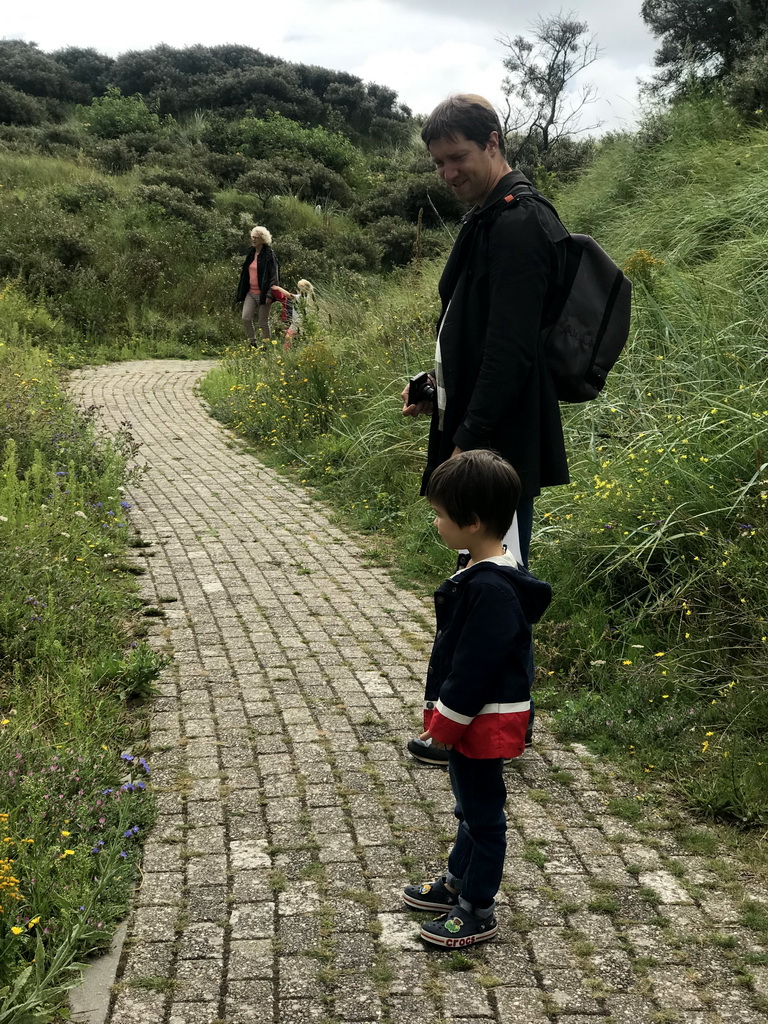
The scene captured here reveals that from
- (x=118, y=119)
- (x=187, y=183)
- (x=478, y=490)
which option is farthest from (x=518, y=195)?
(x=118, y=119)

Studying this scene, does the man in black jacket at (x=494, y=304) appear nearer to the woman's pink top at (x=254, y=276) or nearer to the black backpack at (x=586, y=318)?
the black backpack at (x=586, y=318)

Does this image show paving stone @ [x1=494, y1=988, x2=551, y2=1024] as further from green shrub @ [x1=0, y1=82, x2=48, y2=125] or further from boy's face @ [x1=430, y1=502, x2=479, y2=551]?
green shrub @ [x1=0, y1=82, x2=48, y2=125]

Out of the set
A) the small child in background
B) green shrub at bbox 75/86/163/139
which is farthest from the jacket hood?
green shrub at bbox 75/86/163/139

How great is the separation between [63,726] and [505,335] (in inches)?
86.0

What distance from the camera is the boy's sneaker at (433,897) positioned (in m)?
2.78

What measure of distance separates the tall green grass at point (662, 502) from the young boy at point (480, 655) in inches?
45.4

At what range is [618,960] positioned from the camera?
2.60 meters

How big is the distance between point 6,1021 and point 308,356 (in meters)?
8.31

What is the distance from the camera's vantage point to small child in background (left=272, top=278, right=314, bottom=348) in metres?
11.7

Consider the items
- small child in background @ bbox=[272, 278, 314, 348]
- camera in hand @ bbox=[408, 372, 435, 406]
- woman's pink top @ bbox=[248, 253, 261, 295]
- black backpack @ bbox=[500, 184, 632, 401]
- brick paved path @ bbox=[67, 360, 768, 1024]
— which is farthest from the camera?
woman's pink top @ bbox=[248, 253, 261, 295]

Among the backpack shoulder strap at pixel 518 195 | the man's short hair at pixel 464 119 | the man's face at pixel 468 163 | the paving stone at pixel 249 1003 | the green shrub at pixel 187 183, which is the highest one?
the green shrub at pixel 187 183

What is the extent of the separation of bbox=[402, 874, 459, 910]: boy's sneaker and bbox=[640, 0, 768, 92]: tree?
1259 centimetres

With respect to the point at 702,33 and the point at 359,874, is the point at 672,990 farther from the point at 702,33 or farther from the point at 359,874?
the point at 702,33

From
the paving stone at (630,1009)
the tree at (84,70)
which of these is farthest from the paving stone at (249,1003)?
the tree at (84,70)
